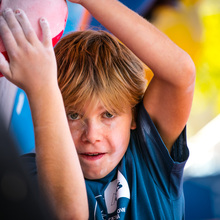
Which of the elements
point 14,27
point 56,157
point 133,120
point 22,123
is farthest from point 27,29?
point 22,123

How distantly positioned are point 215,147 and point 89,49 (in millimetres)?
864

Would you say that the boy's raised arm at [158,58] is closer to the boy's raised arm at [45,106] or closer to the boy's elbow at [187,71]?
the boy's elbow at [187,71]

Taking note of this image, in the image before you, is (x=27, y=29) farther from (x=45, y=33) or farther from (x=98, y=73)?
(x=98, y=73)

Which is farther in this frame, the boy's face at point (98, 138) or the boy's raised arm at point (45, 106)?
the boy's face at point (98, 138)

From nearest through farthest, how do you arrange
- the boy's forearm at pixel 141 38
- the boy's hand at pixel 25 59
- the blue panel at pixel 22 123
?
the boy's hand at pixel 25 59, the boy's forearm at pixel 141 38, the blue panel at pixel 22 123

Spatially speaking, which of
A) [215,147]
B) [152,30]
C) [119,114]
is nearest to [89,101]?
[119,114]

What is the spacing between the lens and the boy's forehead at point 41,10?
54 centimetres

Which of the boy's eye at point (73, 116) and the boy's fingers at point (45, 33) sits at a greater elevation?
the boy's fingers at point (45, 33)

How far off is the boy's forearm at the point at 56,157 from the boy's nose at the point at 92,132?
0.18m

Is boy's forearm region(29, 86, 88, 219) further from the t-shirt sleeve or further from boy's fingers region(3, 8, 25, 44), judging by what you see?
the t-shirt sleeve

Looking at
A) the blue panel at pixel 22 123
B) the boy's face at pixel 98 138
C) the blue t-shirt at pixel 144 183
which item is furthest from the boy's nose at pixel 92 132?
the blue panel at pixel 22 123

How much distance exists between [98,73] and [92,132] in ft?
0.40

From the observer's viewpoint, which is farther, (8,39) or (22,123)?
(22,123)

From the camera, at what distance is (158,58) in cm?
63
